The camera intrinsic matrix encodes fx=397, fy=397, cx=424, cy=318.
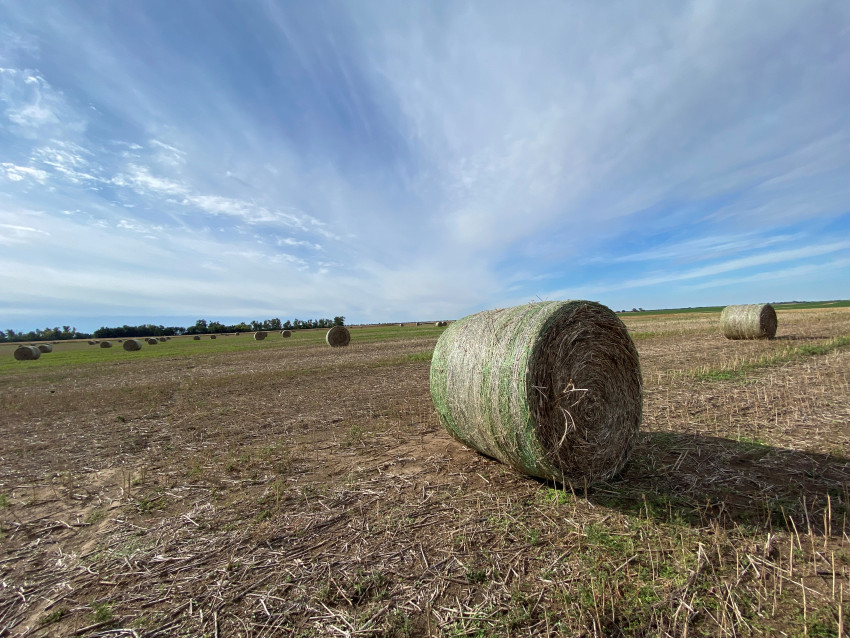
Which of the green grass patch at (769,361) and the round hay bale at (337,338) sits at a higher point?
the round hay bale at (337,338)

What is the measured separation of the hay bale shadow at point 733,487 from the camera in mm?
3480

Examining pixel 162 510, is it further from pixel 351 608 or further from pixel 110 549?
pixel 351 608

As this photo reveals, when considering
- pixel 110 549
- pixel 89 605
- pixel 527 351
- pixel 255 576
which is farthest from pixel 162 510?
pixel 527 351

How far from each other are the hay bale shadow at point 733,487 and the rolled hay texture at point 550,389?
14.6 inches

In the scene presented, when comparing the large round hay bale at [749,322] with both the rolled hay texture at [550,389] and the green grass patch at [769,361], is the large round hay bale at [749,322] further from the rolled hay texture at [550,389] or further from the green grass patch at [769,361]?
the rolled hay texture at [550,389]

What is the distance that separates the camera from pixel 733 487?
4062 mm

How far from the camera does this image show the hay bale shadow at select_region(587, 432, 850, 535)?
348 cm

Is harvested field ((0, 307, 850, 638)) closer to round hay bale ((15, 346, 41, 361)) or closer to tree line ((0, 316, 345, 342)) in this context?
round hay bale ((15, 346, 41, 361))

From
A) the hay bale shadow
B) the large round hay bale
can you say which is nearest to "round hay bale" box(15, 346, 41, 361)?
the hay bale shadow

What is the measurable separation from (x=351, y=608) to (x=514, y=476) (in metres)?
2.62

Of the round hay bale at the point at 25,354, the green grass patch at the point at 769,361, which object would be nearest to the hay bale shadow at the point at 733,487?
the green grass patch at the point at 769,361

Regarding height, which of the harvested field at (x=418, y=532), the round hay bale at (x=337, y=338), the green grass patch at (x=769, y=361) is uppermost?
the round hay bale at (x=337, y=338)

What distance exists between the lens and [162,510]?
415 centimetres

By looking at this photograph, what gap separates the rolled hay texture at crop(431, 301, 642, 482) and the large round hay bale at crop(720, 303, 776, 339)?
651 inches
